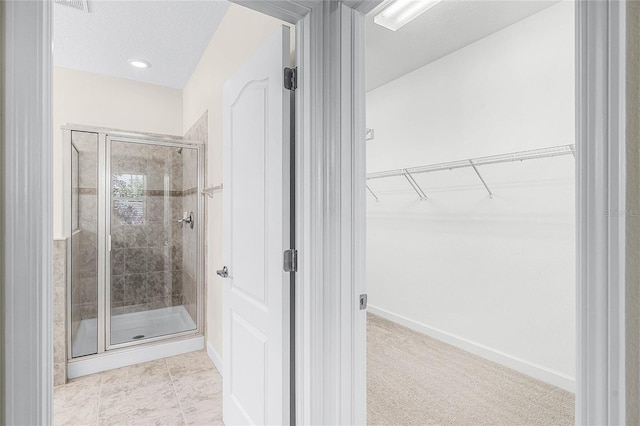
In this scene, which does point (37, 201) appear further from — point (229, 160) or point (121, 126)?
point (121, 126)

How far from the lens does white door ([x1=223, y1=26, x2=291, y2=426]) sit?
4.53ft

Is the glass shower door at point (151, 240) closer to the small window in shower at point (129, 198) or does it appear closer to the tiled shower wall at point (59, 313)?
the small window in shower at point (129, 198)

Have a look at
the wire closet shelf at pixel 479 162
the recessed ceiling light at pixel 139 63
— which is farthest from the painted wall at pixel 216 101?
the wire closet shelf at pixel 479 162

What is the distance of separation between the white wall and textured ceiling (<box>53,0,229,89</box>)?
1.93 meters

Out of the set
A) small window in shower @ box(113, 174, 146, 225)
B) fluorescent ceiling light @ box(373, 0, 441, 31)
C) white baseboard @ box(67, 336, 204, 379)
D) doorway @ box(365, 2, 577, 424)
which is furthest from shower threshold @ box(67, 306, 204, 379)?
fluorescent ceiling light @ box(373, 0, 441, 31)

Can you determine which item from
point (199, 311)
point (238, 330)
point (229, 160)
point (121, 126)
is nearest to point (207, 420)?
point (238, 330)

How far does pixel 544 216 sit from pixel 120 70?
389cm

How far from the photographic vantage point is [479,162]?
2.69 metres

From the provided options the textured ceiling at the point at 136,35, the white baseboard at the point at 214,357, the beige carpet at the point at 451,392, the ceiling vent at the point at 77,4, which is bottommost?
the beige carpet at the point at 451,392

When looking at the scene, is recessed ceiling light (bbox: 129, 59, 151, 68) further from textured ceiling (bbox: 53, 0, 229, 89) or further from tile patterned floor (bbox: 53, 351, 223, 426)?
tile patterned floor (bbox: 53, 351, 223, 426)

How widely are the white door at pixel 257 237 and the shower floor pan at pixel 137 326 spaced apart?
4.45 ft

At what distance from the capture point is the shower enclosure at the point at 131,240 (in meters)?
2.67

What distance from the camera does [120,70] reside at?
3420mm

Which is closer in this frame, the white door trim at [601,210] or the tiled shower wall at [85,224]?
the white door trim at [601,210]
